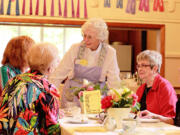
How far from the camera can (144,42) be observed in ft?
29.3

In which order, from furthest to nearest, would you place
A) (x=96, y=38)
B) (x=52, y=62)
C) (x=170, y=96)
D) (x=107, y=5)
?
(x=107, y=5)
(x=96, y=38)
(x=170, y=96)
(x=52, y=62)

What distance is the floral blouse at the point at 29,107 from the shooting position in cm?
226

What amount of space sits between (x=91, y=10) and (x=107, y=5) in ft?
0.96

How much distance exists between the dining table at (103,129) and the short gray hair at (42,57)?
442 millimetres

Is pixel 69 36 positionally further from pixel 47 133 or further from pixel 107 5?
pixel 47 133

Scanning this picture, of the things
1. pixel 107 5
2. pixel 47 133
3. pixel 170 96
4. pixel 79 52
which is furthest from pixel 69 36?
pixel 47 133

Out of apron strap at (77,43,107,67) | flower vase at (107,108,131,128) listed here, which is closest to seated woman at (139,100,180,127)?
flower vase at (107,108,131,128)

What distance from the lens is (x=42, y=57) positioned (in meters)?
2.42

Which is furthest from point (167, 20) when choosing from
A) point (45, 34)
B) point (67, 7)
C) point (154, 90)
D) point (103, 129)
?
point (45, 34)

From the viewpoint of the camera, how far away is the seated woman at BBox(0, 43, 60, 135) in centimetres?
226

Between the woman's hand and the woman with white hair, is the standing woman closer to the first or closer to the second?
the woman with white hair

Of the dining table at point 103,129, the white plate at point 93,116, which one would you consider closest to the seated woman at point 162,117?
the dining table at point 103,129

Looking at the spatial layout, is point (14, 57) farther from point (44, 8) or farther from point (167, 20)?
point (167, 20)

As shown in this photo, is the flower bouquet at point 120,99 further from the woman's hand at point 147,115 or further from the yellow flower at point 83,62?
the yellow flower at point 83,62
